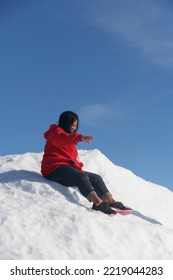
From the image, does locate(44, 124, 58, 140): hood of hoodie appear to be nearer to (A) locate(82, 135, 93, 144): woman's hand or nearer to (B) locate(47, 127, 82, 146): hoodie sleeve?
(B) locate(47, 127, 82, 146): hoodie sleeve

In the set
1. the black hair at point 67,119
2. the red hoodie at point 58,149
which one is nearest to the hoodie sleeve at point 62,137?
the red hoodie at point 58,149

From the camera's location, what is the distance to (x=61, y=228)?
20.2 ft

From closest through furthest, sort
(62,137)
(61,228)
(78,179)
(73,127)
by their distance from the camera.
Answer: (61,228) → (78,179) → (62,137) → (73,127)

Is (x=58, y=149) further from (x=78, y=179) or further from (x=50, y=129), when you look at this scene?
(x=78, y=179)

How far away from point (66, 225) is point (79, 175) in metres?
1.15

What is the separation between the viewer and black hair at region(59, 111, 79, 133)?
7590 mm

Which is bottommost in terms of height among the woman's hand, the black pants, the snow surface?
→ the snow surface

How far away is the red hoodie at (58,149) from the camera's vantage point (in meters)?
7.43

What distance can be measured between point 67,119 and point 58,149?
22.2 inches

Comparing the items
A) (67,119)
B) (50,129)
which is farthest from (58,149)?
(67,119)

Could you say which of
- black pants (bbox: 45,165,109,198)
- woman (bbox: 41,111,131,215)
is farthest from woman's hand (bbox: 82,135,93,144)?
black pants (bbox: 45,165,109,198)

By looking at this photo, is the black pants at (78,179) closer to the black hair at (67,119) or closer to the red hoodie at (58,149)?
the red hoodie at (58,149)
